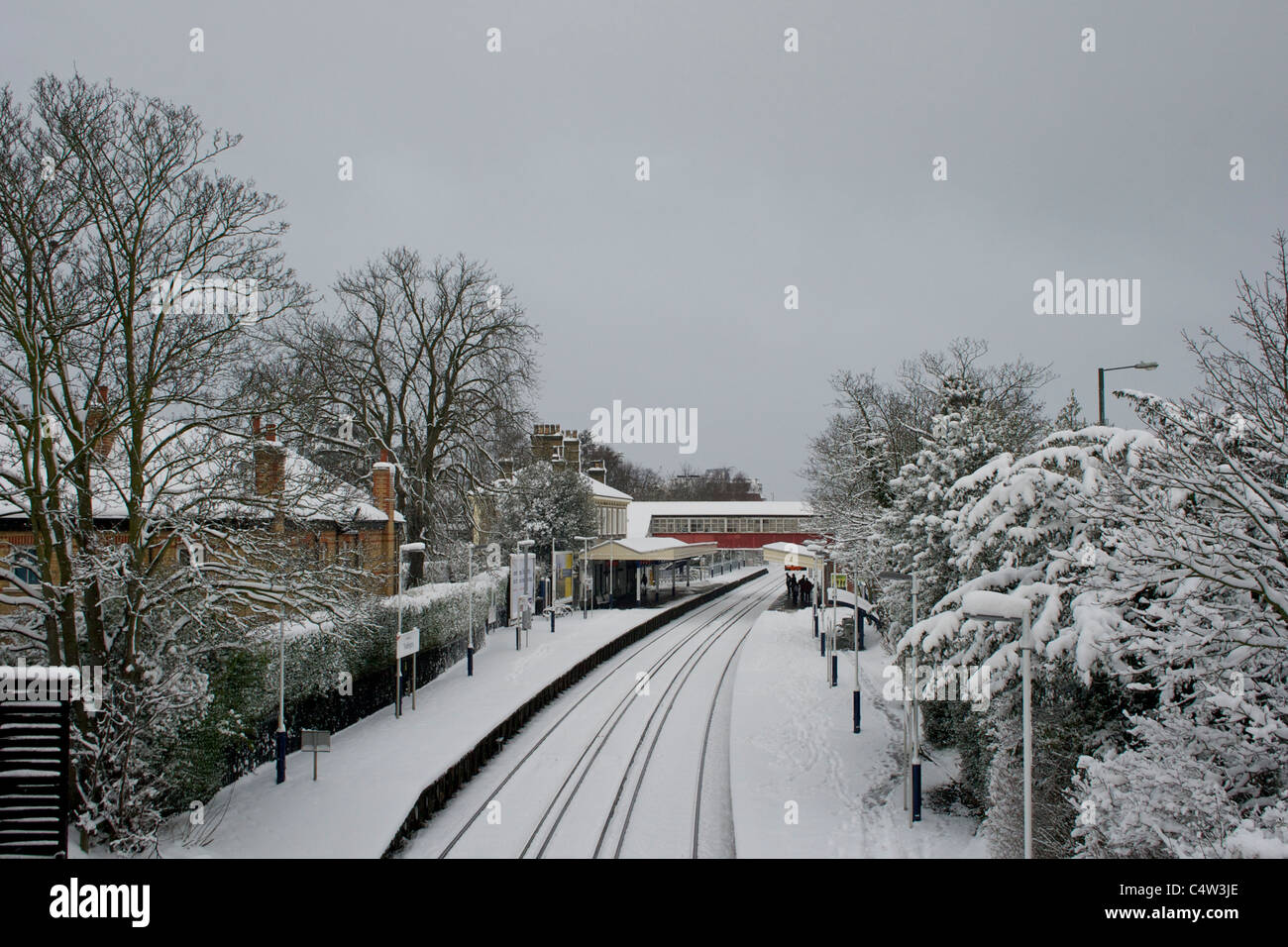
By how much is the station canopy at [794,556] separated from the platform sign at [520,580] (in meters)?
12.0

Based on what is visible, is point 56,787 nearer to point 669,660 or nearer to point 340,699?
point 340,699

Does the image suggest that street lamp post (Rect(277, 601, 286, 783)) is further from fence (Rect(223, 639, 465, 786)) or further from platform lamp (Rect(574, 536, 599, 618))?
platform lamp (Rect(574, 536, 599, 618))

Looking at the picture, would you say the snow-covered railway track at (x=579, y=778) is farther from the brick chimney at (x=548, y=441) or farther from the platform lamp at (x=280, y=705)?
the brick chimney at (x=548, y=441)

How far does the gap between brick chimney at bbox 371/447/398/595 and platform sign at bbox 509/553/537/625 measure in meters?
4.05

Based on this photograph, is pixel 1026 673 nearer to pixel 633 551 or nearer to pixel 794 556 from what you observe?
pixel 633 551

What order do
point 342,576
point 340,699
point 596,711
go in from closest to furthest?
point 342,576 < point 340,699 < point 596,711

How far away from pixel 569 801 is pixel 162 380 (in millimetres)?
8315

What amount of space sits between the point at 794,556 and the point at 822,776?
87.3 ft

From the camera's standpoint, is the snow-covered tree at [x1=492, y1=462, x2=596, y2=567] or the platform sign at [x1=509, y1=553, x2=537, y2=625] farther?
the snow-covered tree at [x1=492, y1=462, x2=596, y2=567]

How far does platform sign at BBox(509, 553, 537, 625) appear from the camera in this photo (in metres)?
27.2

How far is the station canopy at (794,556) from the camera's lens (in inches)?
1376

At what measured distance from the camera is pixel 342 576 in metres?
12.1

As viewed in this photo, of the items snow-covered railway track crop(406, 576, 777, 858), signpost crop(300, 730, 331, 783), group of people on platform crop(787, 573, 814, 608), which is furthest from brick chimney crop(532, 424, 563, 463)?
signpost crop(300, 730, 331, 783)
